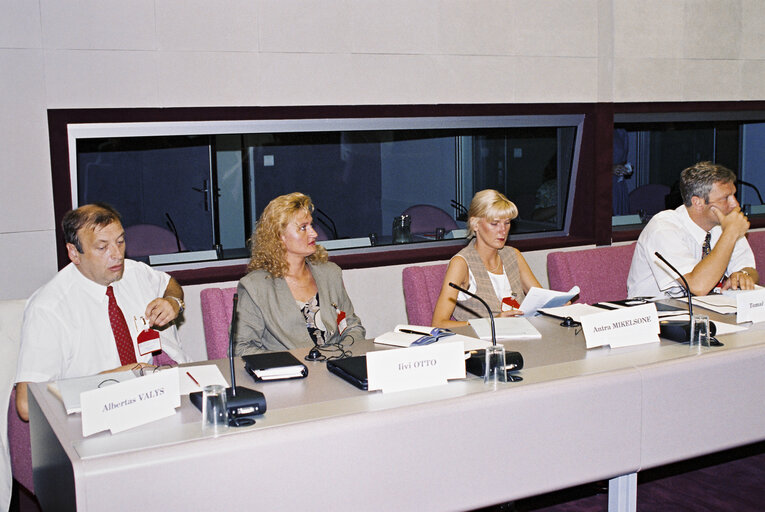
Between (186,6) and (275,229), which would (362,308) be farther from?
(186,6)

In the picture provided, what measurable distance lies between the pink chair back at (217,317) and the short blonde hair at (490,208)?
3.73 ft

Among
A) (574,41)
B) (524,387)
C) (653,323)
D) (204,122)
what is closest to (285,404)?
(524,387)

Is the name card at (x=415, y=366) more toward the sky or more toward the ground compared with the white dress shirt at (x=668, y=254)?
more toward the ground

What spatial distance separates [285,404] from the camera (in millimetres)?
2051

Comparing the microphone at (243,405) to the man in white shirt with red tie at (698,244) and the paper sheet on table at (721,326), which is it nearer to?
the paper sheet on table at (721,326)

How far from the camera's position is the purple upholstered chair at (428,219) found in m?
4.60

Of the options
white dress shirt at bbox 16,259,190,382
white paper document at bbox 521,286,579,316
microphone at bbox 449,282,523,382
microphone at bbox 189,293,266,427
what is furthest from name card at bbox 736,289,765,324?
white dress shirt at bbox 16,259,190,382

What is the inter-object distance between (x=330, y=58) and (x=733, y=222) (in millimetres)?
1990

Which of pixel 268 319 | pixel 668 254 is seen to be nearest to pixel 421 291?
pixel 268 319

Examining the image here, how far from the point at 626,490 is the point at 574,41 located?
2.91 meters

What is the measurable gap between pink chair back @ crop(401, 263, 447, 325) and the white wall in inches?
38.2

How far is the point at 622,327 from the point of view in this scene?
8.25ft

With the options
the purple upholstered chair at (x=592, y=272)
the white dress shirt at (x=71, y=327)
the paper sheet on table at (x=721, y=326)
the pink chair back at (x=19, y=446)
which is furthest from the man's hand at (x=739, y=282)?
the pink chair back at (x=19, y=446)

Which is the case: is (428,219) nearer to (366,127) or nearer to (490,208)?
(366,127)
